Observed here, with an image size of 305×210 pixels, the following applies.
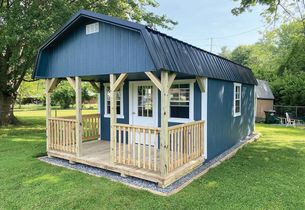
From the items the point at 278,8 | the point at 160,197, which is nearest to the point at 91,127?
the point at 160,197

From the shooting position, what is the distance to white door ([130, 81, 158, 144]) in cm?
725

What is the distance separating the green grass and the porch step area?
393 mm

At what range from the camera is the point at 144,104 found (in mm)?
7562

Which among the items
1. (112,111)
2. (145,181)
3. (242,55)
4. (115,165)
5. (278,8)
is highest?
(242,55)

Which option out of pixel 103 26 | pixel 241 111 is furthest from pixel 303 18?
pixel 103 26

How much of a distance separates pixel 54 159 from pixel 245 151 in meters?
5.88

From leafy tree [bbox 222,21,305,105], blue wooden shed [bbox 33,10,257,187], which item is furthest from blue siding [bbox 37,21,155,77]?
leafy tree [bbox 222,21,305,105]

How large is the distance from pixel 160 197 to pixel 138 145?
116 cm

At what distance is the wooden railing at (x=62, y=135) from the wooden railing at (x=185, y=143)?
110 inches

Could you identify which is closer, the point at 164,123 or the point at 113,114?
the point at 164,123

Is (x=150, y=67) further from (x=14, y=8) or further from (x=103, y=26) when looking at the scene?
(x=14, y=8)

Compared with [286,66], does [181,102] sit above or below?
below

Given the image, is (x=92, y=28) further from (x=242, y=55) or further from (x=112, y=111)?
(x=242, y=55)

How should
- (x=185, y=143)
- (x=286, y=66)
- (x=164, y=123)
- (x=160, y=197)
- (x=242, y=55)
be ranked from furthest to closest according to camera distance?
1. (x=242, y=55)
2. (x=286, y=66)
3. (x=185, y=143)
4. (x=164, y=123)
5. (x=160, y=197)
